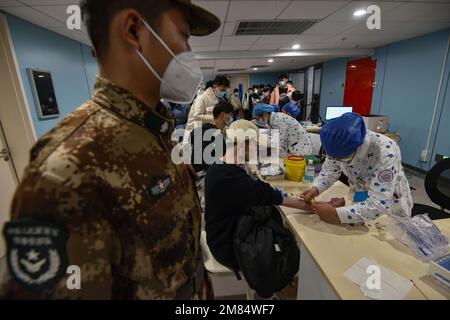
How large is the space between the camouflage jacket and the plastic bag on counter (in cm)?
105

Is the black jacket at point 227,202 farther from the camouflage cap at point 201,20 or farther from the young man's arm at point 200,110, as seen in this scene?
the young man's arm at point 200,110

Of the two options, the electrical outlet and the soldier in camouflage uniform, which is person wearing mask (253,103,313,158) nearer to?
the soldier in camouflage uniform

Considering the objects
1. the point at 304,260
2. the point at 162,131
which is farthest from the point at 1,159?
the point at 304,260

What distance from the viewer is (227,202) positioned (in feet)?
4.20

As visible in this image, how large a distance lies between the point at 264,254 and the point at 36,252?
3.49ft

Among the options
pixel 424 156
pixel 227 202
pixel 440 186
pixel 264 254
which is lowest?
pixel 424 156

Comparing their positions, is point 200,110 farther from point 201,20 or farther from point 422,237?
point 422,237

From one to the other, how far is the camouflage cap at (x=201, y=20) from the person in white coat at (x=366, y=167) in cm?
83

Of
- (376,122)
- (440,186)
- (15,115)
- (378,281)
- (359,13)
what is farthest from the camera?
(376,122)

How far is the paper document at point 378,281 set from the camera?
81 centimetres

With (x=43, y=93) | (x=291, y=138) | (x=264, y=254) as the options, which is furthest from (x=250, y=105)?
(x=264, y=254)

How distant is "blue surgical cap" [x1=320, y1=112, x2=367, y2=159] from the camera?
1160mm

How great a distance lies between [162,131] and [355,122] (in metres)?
1.05
